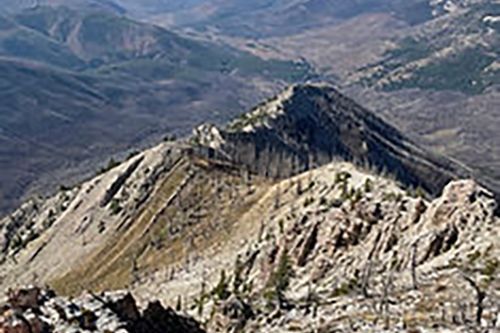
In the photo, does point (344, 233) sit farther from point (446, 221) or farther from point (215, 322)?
point (215, 322)

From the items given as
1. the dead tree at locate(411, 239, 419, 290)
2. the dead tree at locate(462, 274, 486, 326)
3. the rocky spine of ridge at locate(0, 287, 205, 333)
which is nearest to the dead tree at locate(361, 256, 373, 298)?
the dead tree at locate(411, 239, 419, 290)

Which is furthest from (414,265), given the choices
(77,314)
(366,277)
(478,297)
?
(77,314)

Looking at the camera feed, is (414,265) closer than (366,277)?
No

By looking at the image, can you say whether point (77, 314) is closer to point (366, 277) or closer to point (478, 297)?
point (478, 297)

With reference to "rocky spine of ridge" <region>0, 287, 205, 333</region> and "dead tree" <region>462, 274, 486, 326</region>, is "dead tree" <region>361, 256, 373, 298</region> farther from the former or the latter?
"rocky spine of ridge" <region>0, 287, 205, 333</region>


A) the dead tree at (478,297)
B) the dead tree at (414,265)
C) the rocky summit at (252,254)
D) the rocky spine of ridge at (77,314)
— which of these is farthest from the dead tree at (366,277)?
the rocky spine of ridge at (77,314)
